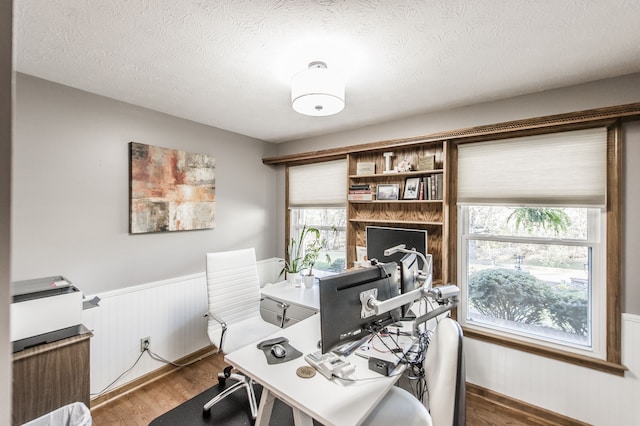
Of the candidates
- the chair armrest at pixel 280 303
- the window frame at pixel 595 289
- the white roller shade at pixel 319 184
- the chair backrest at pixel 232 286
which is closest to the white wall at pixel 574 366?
the window frame at pixel 595 289

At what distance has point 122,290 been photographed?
7.86 feet

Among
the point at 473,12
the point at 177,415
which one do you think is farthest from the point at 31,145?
the point at 473,12

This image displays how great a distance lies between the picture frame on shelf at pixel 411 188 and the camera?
2.69 m

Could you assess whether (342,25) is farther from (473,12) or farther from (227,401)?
(227,401)

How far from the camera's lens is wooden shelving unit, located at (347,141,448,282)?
8.48ft

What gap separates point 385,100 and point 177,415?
A: 9.82 ft

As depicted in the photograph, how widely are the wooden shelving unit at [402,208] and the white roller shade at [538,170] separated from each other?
244 mm

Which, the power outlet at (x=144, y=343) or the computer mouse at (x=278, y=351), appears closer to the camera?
the computer mouse at (x=278, y=351)

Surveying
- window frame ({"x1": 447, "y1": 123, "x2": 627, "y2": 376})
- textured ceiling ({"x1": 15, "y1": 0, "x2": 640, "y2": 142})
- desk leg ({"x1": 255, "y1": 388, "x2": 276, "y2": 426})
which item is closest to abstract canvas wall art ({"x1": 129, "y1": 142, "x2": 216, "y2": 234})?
textured ceiling ({"x1": 15, "y1": 0, "x2": 640, "y2": 142})

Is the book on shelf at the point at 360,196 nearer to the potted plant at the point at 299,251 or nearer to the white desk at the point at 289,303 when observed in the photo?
the potted plant at the point at 299,251

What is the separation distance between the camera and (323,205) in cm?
343

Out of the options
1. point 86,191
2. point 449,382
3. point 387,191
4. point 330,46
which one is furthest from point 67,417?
point 387,191

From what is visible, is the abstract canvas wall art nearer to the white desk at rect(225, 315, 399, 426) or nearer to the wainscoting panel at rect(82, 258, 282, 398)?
the wainscoting panel at rect(82, 258, 282, 398)

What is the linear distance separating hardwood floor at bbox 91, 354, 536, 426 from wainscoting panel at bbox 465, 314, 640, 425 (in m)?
0.20
